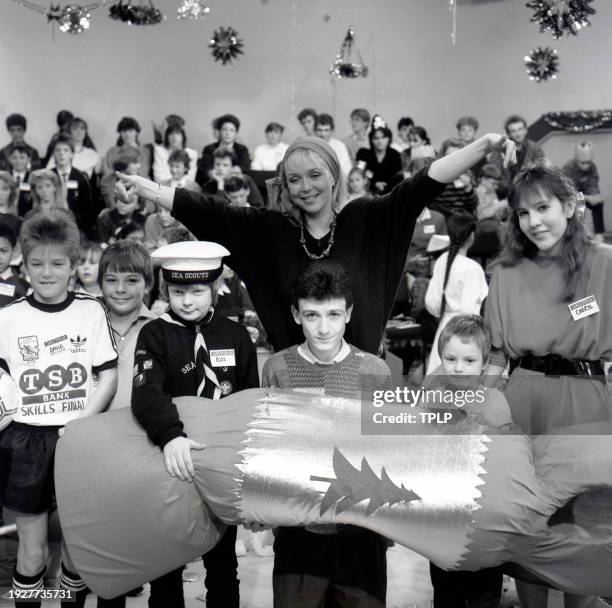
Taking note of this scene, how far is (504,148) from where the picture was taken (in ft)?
7.68

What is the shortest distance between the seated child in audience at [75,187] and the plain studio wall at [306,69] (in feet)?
10.6

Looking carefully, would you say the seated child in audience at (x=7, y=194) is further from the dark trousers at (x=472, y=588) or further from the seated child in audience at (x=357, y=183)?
the dark trousers at (x=472, y=588)

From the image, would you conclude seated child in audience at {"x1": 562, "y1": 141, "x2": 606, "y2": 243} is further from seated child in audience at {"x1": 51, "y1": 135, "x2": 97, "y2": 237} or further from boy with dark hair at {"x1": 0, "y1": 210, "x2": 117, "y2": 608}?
boy with dark hair at {"x1": 0, "y1": 210, "x2": 117, "y2": 608}

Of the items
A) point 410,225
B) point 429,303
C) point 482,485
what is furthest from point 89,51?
point 482,485

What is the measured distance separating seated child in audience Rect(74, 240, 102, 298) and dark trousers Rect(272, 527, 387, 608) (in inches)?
80.0

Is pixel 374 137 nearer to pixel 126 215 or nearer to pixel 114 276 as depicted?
pixel 126 215

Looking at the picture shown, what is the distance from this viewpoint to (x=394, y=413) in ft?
6.77

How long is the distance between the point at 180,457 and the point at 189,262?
596 millimetres

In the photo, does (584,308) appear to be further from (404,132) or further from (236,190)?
(404,132)

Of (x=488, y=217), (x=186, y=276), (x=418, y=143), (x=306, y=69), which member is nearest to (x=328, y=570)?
(x=186, y=276)

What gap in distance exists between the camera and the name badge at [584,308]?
2434mm

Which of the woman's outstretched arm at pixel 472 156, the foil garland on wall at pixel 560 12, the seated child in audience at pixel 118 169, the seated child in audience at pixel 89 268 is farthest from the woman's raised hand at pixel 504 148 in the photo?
the seated child in audience at pixel 118 169

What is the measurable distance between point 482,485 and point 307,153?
1092 millimetres

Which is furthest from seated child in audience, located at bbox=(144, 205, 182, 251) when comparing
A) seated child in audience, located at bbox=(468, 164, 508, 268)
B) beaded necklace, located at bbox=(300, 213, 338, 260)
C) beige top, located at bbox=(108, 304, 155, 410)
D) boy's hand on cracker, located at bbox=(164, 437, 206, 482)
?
boy's hand on cracker, located at bbox=(164, 437, 206, 482)
